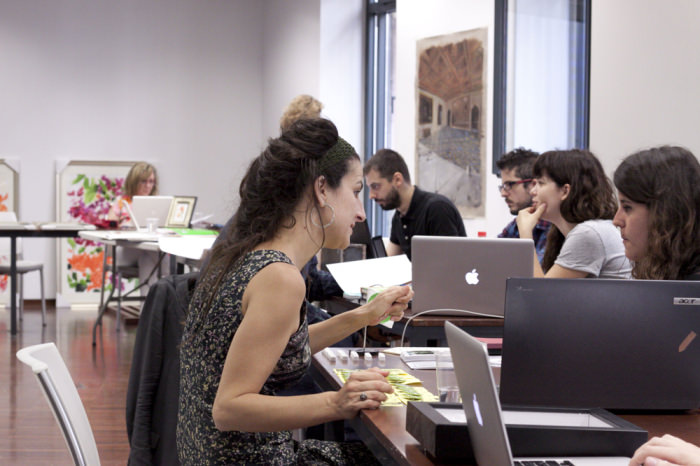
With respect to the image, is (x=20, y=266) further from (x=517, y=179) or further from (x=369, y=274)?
(x=369, y=274)

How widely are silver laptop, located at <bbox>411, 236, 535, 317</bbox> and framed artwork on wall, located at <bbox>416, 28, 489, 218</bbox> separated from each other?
2778mm

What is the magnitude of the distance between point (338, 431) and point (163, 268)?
5.19 meters

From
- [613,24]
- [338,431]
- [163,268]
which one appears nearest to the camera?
[338,431]

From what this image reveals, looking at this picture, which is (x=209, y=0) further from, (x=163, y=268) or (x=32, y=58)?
(x=163, y=268)

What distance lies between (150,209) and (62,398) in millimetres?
5944

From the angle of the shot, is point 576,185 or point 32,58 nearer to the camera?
point 576,185

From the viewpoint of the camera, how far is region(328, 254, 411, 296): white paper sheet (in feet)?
10.1

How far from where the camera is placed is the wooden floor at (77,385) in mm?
3882

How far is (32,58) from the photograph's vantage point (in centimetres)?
895

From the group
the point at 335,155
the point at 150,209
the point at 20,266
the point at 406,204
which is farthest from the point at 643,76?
the point at 20,266

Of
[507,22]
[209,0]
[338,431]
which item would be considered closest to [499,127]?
[507,22]

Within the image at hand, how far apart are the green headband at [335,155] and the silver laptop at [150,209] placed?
572 cm

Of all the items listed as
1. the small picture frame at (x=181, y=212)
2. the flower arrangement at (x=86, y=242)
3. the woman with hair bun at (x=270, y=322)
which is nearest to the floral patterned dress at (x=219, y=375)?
→ the woman with hair bun at (x=270, y=322)

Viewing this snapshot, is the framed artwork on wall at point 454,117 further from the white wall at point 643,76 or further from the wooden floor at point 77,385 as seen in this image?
the wooden floor at point 77,385
